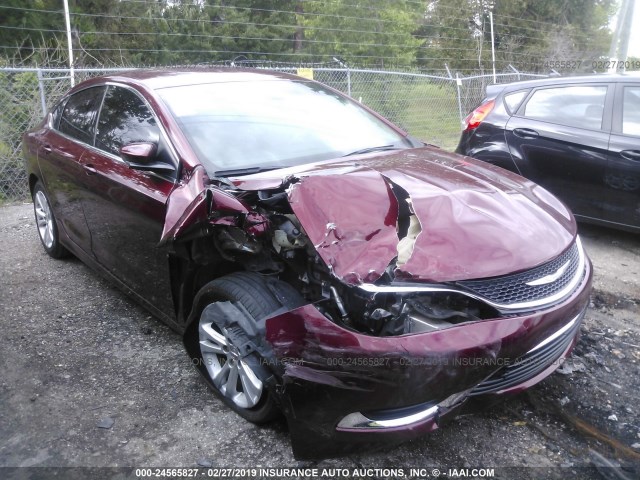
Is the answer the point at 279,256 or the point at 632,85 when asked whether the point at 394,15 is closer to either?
the point at 632,85

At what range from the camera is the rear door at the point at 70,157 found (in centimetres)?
396

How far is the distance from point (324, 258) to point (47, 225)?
3.60 metres

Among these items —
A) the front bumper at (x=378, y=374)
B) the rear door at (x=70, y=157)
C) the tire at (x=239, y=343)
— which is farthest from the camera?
the rear door at (x=70, y=157)

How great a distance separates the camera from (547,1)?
81.9 ft

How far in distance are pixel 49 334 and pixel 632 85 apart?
4990 millimetres

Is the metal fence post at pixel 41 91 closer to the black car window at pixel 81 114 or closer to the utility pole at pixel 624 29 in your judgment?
the black car window at pixel 81 114

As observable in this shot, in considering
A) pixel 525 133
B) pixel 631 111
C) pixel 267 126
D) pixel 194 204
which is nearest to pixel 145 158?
pixel 194 204

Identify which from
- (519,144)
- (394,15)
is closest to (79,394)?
(519,144)

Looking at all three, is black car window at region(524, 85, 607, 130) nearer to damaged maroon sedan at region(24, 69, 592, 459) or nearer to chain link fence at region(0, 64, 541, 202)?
damaged maroon sedan at region(24, 69, 592, 459)

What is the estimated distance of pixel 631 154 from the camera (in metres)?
4.59

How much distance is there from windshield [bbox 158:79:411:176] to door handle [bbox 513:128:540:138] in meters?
1.84

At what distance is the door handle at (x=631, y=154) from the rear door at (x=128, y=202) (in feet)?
12.1

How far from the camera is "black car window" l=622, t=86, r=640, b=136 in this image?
4707mm

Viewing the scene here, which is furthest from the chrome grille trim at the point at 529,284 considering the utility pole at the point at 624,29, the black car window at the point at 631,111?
the utility pole at the point at 624,29
